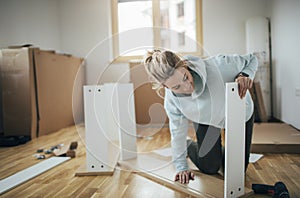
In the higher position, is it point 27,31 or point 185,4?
point 185,4

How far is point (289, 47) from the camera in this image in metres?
2.48

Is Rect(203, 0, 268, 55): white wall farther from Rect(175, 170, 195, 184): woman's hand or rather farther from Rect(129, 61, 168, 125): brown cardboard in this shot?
Rect(175, 170, 195, 184): woman's hand

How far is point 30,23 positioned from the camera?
310 cm

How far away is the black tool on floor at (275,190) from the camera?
1.06 meters

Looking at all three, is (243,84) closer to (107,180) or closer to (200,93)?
(200,93)

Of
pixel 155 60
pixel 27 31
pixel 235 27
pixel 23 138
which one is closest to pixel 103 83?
pixel 155 60

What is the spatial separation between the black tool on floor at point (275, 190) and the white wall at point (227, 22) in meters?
2.41

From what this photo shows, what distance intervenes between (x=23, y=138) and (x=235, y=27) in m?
2.58

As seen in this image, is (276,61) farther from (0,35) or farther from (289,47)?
(0,35)

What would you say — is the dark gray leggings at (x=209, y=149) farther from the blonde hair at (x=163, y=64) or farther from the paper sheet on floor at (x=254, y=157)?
the blonde hair at (x=163, y=64)

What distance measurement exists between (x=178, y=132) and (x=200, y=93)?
0.22 metres

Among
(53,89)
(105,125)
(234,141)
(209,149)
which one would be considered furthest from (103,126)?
(53,89)

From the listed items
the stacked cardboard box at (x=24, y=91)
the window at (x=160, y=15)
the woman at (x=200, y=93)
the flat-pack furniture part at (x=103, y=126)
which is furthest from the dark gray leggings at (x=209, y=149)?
the window at (x=160, y=15)

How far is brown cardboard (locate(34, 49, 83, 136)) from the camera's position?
8.72 feet
